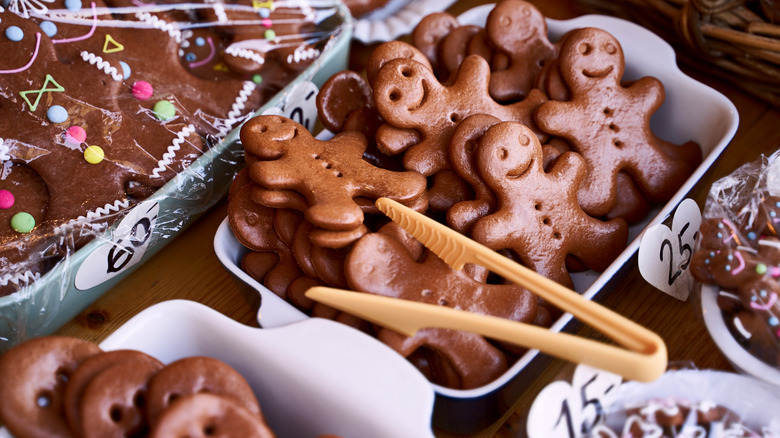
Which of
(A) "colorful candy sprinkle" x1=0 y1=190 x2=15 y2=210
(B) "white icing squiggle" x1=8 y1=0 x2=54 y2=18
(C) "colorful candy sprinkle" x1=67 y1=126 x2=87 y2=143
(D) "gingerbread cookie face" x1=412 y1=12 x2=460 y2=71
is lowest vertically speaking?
(A) "colorful candy sprinkle" x1=0 y1=190 x2=15 y2=210

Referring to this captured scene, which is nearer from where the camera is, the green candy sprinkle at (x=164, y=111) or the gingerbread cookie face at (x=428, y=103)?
the gingerbread cookie face at (x=428, y=103)

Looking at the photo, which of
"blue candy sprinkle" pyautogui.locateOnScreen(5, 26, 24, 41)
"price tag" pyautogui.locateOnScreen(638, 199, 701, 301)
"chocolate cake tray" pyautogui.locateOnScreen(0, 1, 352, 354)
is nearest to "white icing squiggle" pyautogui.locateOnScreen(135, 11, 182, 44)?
"chocolate cake tray" pyautogui.locateOnScreen(0, 1, 352, 354)

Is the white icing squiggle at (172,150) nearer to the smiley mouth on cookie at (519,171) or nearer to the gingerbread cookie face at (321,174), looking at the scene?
the gingerbread cookie face at (321,174)

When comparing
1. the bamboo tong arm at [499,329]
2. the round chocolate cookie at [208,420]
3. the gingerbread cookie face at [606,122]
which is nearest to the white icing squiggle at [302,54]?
the gingerbread cookie face at [606,122]

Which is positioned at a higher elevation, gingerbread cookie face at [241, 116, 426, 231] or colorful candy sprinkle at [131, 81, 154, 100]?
gingerbread cookie face at [241, 116, 426, 231]

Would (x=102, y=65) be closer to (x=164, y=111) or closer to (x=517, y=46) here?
(x=164, y=111)

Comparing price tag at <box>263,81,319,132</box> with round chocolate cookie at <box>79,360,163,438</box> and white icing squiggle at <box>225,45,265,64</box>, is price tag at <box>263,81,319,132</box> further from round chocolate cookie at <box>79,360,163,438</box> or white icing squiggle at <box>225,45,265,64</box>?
round chocolate cookie at <box>79,360,163,438</box>

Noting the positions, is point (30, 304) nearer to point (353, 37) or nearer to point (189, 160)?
point (189, 160)

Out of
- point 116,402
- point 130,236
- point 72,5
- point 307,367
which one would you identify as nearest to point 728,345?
point 307,367
